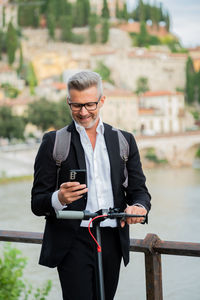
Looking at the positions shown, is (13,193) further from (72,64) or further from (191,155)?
(72,64)

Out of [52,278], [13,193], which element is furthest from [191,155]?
[52,278]

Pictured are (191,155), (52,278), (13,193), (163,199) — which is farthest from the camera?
(191,155)

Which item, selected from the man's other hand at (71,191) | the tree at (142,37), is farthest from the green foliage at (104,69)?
the man's other hand at (71,191)

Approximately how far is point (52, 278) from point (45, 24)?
4912cm

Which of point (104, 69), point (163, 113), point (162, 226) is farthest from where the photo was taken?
point (104, 69)

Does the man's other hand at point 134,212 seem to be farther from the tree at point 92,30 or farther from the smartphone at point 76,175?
the tree at point 92,30

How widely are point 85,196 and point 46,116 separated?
992 inches

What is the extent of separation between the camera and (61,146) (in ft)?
4.81

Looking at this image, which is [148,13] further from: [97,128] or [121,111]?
[97,128]

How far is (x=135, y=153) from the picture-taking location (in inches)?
60.1

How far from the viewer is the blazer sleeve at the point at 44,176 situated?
1.46 metres

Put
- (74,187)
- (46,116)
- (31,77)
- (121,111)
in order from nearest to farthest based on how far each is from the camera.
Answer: (74,187)
(46,116)
(121,111)
(31,77)

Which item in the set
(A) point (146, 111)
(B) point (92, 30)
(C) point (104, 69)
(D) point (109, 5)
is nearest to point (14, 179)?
(A) point (146, 111)

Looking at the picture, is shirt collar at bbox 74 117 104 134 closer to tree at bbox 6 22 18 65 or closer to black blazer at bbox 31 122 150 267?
black blazer at bbox 31 122 150 267
